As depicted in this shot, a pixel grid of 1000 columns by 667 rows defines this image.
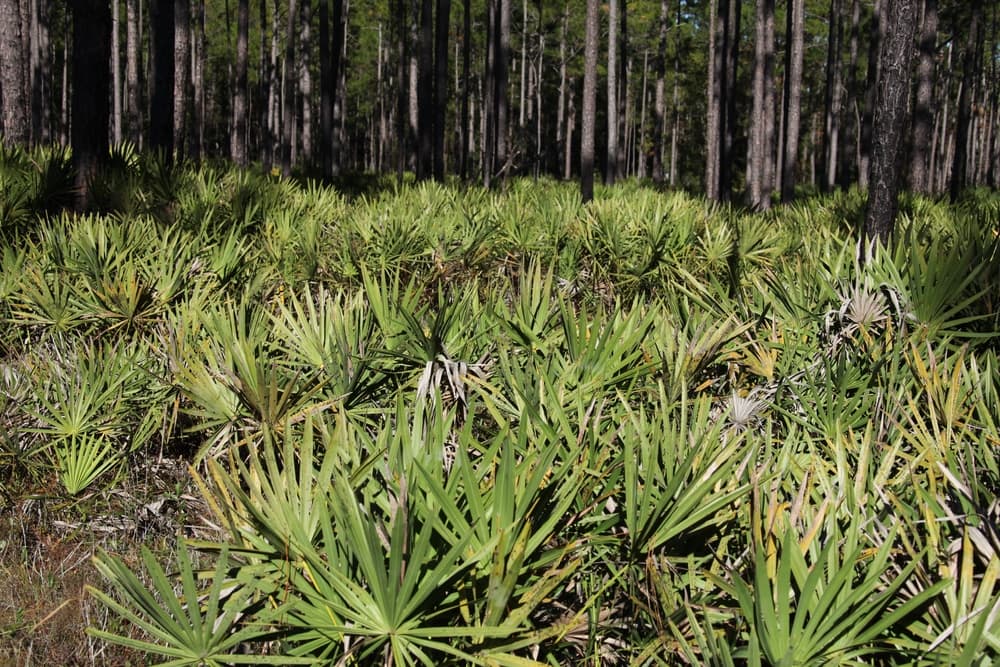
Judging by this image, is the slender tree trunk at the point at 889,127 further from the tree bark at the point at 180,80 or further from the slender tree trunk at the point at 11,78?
the tree bark at the point at 180,80

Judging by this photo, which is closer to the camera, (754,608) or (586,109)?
(754,608)

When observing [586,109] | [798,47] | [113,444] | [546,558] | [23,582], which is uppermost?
[798,47]

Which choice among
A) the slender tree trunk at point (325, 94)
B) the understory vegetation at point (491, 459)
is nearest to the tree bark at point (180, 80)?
the slender tree trunk at point (325, 94)

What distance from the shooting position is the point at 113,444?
4430 millimetres

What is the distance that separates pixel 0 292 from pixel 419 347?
9.98 ft

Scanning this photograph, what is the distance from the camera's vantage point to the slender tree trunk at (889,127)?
23.1 feet

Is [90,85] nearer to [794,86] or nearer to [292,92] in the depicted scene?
[794,86]

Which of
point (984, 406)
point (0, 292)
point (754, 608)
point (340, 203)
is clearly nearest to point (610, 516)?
point (754, 608)

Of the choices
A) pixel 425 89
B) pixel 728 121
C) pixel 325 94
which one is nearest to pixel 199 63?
pixel 325 94

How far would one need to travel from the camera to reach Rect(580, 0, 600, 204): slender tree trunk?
16.2 m

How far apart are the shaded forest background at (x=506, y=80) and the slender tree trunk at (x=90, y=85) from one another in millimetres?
18

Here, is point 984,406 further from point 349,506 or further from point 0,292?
point 0,292

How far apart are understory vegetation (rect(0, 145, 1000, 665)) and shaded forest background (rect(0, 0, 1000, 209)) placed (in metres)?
3.96

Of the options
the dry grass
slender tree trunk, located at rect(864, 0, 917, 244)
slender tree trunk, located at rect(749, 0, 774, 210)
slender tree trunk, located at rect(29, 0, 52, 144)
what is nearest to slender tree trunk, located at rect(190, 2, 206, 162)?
slender tree trunk, located at rect(29, 0, 52, 144)
